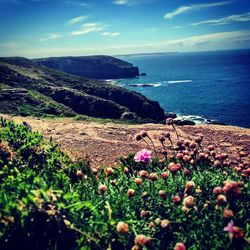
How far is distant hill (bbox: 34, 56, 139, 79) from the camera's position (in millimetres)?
128750

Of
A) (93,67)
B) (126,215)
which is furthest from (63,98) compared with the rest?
(93,67)

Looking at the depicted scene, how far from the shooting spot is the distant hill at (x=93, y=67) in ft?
422

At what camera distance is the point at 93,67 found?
132 metres

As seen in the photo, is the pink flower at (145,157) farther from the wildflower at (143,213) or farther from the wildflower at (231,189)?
the wildflower at (231,189)

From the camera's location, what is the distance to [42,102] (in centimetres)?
3070

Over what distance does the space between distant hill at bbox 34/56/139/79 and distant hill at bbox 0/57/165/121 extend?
76.2 m

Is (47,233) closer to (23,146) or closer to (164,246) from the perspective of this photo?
(164,246)

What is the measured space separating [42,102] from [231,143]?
20.5 m

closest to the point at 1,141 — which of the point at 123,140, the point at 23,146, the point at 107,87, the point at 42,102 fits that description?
the point at 23,146

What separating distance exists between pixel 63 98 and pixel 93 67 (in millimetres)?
97532

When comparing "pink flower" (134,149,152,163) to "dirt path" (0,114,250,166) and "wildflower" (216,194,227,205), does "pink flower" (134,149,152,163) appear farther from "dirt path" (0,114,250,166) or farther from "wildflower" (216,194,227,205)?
"dirt path" (0,114,250,166)

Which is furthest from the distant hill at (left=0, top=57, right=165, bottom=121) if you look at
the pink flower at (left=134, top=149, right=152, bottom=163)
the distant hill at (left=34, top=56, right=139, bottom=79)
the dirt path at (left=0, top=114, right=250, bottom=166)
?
the distant hill at (left=34, top=56, right=139, bottom=79)

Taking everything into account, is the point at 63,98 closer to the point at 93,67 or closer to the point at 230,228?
the point at 230,228

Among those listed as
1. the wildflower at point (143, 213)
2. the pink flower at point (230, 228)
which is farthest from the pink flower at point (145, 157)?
the pink flower at point (230, 228)
